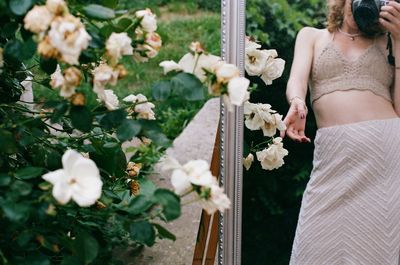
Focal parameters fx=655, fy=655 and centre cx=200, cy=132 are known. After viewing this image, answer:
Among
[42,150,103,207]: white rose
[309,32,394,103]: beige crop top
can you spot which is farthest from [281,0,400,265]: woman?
[42,150,103,207]: white rose

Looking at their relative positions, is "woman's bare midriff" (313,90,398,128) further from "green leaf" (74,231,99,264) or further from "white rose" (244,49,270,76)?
"green leaf" (74,231,99,264)

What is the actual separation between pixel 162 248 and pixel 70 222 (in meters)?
0.79

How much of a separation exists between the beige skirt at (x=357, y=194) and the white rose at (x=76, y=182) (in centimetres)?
88

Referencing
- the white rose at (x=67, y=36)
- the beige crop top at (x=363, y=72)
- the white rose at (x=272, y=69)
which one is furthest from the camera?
the beige crop top at (x=363, y=72)

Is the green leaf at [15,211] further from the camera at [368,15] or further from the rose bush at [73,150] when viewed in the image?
the camera at [368,15]

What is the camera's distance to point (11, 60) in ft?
4.00

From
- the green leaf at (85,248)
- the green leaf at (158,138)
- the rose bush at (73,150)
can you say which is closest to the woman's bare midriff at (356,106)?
the rose bush at (73,150)

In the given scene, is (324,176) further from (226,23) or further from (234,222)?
(226,23)

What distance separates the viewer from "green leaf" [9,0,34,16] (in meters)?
0.99

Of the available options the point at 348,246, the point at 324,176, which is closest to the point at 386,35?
the point at 324,176

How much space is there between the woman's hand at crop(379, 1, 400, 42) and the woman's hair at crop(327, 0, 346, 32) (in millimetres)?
103

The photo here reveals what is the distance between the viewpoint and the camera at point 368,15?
1576 millimetres

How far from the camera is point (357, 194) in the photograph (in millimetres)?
1664

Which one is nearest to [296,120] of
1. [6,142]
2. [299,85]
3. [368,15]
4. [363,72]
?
[299,85]
